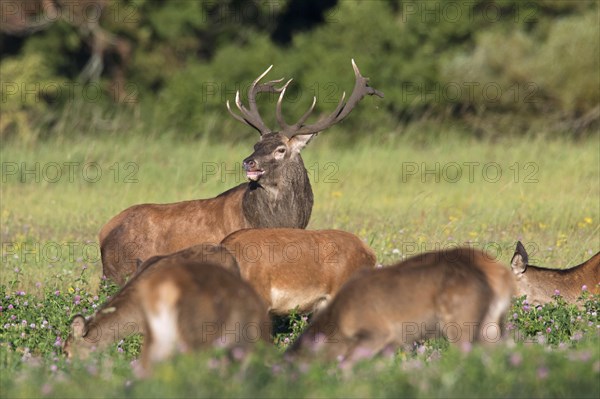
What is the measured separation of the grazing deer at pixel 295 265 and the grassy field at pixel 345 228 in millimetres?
959

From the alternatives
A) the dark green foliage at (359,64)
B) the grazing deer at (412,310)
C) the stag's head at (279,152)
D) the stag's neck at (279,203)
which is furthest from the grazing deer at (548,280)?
the dark green foliage at (359,64)

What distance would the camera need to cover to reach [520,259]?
9617mm

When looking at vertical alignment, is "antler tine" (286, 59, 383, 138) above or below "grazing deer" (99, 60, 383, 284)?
above

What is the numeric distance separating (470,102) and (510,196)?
31.7 ft

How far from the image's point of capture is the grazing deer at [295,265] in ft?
27.6

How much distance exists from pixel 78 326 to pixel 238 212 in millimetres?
3535

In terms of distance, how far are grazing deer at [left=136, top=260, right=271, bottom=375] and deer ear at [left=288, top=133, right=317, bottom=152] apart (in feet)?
13.6

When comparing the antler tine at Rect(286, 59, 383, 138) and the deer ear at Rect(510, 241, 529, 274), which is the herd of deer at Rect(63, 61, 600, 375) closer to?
the deer ear at Rect(510, 241, 529, 274)

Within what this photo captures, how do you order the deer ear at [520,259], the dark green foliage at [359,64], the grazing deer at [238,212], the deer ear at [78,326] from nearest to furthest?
1. the deer ear at [78,326]
2. the deer ear at [520,259]
3. the grazing deer at [238,212]
4. the dark green foliage at [359,64]

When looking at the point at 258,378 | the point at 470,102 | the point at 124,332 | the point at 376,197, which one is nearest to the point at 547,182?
the point at 376,197

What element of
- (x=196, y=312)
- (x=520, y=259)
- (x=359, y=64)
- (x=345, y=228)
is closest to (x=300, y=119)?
(x=520, y=259)

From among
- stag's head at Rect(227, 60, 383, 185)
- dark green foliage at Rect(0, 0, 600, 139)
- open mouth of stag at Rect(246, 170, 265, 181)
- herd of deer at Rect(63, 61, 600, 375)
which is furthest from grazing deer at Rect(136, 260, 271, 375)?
dark green foliage at Rect(0, 0, 600, 139)

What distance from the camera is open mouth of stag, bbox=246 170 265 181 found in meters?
10.5

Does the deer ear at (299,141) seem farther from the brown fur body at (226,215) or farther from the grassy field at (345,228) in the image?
the grassy field at (345,228)
